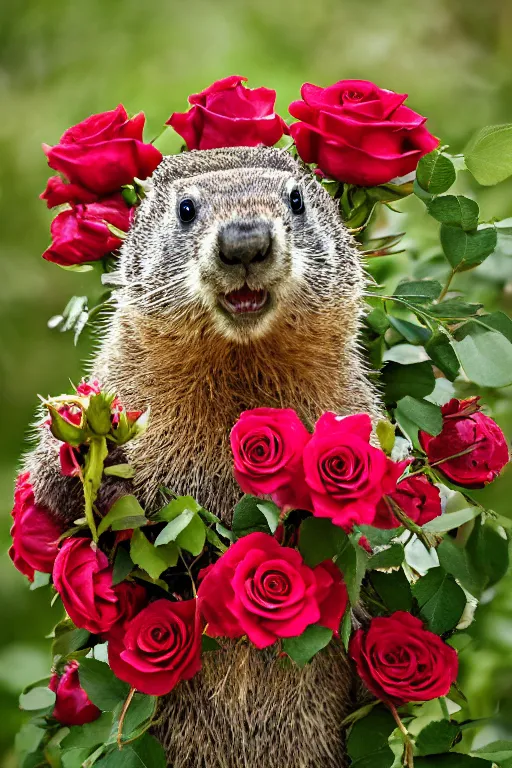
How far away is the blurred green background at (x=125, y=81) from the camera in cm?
168

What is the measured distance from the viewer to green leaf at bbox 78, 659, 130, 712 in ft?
3.10

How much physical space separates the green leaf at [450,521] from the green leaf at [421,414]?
121 mm

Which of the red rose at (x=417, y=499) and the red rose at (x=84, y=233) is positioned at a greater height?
the red rose at (x=84, y=233)

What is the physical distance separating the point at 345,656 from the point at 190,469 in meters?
0.27

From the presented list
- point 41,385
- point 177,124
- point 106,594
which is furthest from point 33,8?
point 106,594

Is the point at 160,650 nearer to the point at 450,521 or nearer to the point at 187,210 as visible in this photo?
the point at 450,521

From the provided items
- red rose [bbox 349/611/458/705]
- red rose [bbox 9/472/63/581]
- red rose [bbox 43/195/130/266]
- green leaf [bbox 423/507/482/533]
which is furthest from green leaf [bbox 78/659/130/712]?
red rose [bbox 43/195/130/266]

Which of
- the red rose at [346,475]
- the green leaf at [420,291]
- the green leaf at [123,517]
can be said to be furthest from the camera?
the green leaf at [420,291]

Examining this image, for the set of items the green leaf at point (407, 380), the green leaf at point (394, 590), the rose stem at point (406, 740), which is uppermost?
the green leaf at point (407, 380)

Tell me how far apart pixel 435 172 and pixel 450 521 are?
0.35m

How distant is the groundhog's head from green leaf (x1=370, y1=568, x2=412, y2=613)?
0.94ft

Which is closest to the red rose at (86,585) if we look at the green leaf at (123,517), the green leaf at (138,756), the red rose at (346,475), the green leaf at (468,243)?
the green leaf at (123,517)

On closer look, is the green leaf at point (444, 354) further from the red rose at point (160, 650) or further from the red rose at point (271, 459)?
the red rose at point (160, 650)

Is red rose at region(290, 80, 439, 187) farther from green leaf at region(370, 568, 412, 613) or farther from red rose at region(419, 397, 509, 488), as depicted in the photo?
green leaf at region(370, 568, 412, 613)
